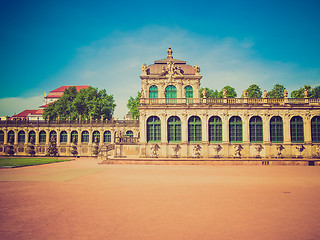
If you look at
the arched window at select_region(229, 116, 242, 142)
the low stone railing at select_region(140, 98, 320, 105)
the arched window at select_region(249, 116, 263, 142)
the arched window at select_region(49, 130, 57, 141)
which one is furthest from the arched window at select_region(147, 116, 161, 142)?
the arched window at select_region(49, 130, 57, 141)

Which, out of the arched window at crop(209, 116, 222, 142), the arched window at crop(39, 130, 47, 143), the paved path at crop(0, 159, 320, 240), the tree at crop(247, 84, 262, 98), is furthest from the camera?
the tree at crop(247, 84, 262, 98)

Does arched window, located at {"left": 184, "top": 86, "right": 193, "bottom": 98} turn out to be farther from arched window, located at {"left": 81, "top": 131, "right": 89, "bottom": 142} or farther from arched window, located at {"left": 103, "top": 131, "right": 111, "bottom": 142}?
arched window, located at {"left": 81, "top": 131, "right": 89, "bottom": 142}

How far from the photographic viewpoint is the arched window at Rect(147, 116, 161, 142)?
32844mm

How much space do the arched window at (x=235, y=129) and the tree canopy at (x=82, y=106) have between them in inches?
1386

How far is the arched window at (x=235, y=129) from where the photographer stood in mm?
32688

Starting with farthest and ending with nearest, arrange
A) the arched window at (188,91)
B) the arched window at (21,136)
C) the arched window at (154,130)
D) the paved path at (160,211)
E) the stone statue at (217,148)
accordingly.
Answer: the arched window at (21,136) → the arched window at (188,91) → the arched window at (154,130) → the stone statue at (217,148) → the paved path at (160,211)

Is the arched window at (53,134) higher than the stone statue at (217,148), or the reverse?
the arched window at (53,134)

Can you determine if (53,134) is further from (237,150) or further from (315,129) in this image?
(315,129)

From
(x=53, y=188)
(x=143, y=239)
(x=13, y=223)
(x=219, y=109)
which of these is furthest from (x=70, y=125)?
(x=143, y=239)

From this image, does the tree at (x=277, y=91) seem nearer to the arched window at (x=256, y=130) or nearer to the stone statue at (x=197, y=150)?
the arched window at (x=256, y=130)

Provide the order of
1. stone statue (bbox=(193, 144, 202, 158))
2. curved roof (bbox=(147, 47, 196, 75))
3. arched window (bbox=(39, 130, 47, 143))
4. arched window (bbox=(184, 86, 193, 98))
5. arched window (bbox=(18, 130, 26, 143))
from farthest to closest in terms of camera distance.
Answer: arched window (bbox=(18, 130, 26, 143)) < arched window (bbox=(39, 130, 47, 143)) < curved roof (bbox=(147, 47, 196, 75)) < arched window (bbox=(184, 86, 193, 98)) < stone statue (bbox=(193, 144, 202, 158))

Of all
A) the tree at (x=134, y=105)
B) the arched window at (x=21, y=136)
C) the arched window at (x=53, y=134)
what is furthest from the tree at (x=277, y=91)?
the arched window at (x=21, y=136)

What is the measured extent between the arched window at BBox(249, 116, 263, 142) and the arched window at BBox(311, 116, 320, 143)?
316 inches

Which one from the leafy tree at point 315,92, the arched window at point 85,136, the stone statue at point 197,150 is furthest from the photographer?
the leafy tree at point 315,92
